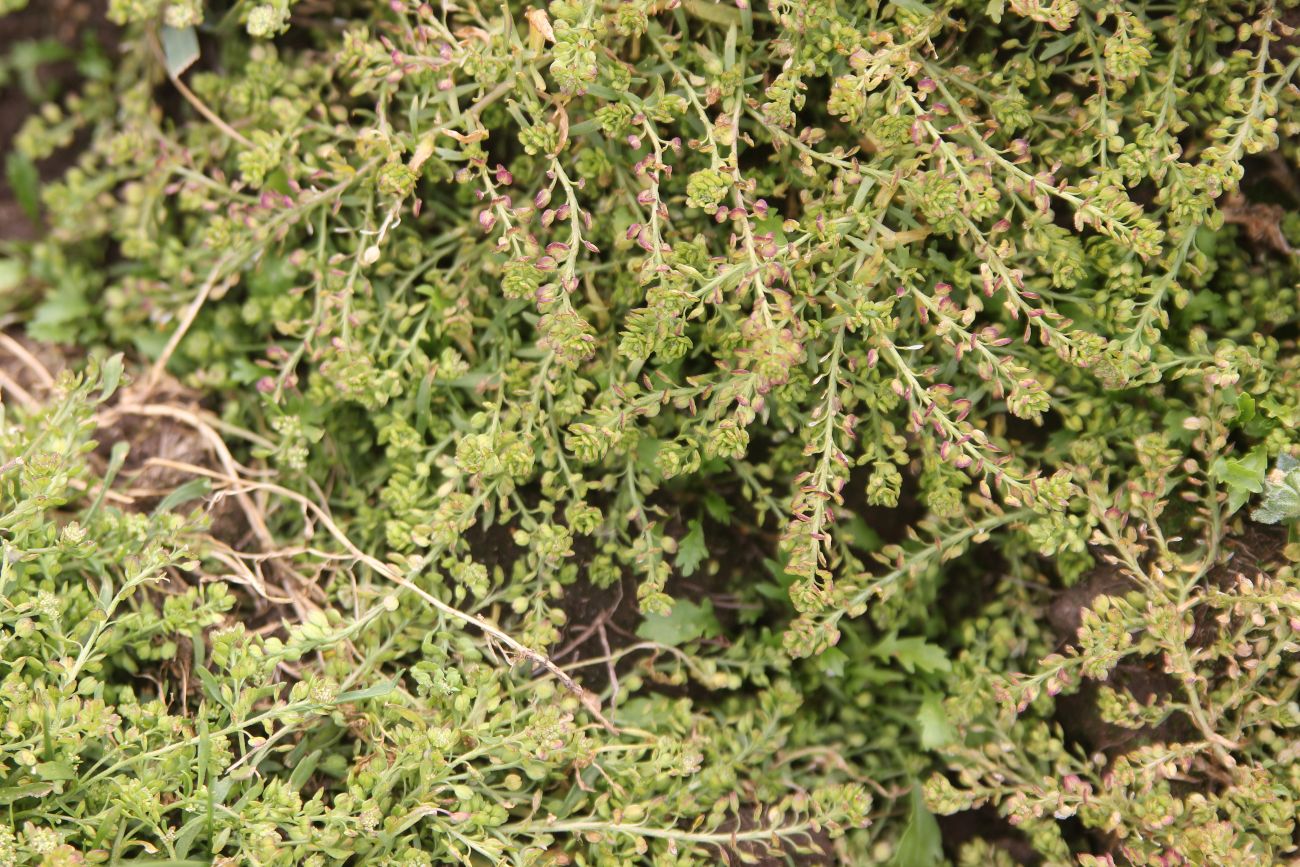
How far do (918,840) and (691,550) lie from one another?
95 centimetres

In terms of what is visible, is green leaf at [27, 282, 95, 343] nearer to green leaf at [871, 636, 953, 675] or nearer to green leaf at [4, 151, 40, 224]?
green leaf at [4, 151, 40, 224]

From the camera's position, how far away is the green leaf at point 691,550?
8.77ft

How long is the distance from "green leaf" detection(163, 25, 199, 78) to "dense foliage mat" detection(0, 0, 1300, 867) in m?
0.01

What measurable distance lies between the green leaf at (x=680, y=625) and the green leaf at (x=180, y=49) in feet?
6.81

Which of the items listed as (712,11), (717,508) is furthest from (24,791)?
(712,11)

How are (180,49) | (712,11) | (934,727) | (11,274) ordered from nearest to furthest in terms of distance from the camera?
(712,11)
(934,727)
(180,49)
(11,274)

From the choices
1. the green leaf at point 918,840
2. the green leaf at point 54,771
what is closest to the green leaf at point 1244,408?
the green leaf at point 918,840

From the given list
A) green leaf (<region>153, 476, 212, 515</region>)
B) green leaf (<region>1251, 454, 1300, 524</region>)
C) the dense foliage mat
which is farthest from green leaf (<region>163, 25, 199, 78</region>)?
green leaf (<region>1251, 454, 1300, 524</region>)

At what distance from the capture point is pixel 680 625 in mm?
2691

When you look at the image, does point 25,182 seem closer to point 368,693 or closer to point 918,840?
point 368,693

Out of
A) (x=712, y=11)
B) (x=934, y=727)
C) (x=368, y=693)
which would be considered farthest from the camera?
(x=934, y=727)

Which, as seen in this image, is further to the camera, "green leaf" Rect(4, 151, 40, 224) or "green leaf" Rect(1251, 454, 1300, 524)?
"green leaf" Rect(4, 151, 40, 224)

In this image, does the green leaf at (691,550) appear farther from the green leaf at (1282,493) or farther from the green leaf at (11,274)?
the green leaf at (11,274)

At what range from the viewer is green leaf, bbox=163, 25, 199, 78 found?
2980mm
